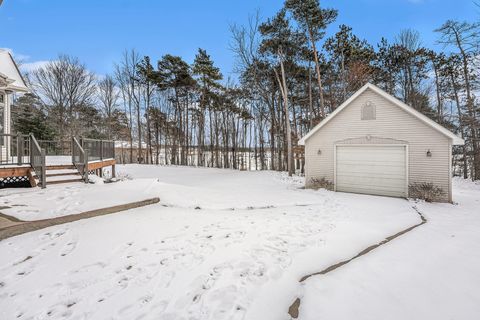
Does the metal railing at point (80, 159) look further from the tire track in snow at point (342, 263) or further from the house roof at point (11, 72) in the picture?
the tire track in snow at point (342, 263)

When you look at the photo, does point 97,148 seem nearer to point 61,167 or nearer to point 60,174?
point 61,167

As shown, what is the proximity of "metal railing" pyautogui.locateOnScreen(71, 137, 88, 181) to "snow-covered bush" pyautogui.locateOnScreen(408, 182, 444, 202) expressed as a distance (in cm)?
1145

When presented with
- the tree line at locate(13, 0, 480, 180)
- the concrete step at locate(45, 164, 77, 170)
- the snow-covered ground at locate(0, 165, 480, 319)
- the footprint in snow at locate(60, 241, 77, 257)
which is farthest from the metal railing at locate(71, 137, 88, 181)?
the tree line at locate(13, 0, 480, 180)

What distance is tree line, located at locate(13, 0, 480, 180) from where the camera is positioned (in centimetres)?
1515

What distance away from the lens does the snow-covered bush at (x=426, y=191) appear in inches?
315

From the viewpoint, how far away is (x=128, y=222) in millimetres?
4781

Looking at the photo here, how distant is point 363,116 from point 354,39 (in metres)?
9.39

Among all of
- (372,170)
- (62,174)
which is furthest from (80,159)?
(372,170)

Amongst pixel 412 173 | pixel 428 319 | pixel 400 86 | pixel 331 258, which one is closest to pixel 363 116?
pixel 412 173

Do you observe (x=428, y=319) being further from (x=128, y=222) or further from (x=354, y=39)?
(x=354, y=39)

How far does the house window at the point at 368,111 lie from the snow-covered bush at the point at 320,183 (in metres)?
2.93

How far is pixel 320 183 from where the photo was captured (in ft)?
33.9

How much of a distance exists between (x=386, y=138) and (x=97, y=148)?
11.5 m

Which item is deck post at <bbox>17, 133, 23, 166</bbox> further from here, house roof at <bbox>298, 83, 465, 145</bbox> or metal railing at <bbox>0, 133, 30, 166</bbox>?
house roof at <bbox>298, 83, 465, 145</bbox>
